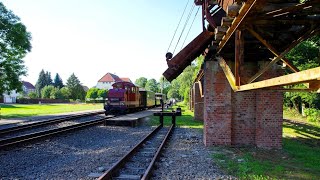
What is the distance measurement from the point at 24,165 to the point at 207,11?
6307 mm

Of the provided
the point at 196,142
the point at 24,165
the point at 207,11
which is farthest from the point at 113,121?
the point at 207,11

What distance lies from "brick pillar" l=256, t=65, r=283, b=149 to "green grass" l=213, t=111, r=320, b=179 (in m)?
0.48

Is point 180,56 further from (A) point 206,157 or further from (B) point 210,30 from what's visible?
(A) point 206,157

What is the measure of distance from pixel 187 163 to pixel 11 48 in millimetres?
22723

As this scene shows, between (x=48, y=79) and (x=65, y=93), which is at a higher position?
(x=48, y=79)

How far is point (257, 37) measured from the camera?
6.11 m

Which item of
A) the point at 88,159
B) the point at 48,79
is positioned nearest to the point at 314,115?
the point at 88,159

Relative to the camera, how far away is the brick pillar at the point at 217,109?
1081 cm

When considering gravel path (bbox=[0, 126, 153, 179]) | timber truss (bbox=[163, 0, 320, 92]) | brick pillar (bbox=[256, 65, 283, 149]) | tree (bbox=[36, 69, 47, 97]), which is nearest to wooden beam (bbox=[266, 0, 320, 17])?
timber truss (bbox=[163, 0, 320, 92])

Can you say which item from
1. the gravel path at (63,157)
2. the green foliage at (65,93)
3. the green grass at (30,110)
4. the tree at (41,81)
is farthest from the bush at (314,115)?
the tree at (41,81)

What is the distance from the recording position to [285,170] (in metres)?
7.37

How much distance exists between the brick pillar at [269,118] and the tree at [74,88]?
82.6 meters

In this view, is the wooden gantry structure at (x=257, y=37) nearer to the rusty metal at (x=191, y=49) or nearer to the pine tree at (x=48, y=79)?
the rusty metal at (x=191, y=49)

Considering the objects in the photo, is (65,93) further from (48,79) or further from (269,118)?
(269,118)
